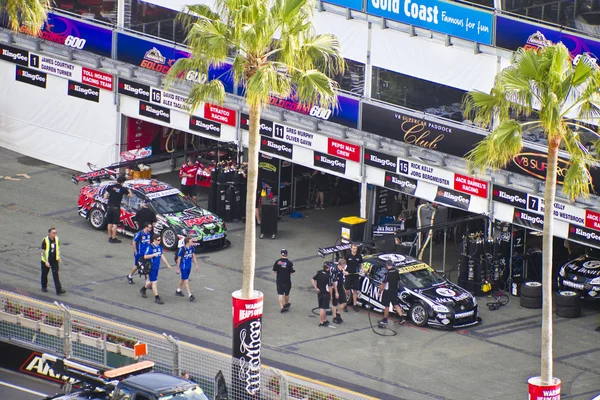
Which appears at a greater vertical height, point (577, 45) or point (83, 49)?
point (577, 45)

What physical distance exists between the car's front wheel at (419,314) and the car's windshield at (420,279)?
0.47 metres

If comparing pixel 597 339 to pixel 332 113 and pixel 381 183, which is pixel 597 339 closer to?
pixel 381 183

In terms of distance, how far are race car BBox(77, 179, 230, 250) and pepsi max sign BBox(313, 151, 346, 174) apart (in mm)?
3128

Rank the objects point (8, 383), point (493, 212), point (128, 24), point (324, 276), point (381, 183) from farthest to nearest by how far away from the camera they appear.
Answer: point (128, 24) < point (381, 183) < point (493, 212) < point (324, 276) < point (8, 383)

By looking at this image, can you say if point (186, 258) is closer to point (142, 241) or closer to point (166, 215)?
point (142, 241)

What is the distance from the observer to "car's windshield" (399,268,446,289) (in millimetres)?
28250

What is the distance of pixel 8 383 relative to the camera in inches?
922

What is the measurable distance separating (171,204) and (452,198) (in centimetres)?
701

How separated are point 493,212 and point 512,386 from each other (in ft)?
21.9

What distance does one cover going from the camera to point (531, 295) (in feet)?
96.7

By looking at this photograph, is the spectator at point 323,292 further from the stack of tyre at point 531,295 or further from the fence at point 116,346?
the stack of tyre at point 531,295

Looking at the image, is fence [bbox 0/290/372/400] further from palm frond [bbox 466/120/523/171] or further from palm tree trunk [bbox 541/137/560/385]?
palm frond [bbox 466/120/523/171]

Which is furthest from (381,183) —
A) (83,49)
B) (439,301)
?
(83,49)

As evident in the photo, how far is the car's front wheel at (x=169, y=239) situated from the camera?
3183 cm
